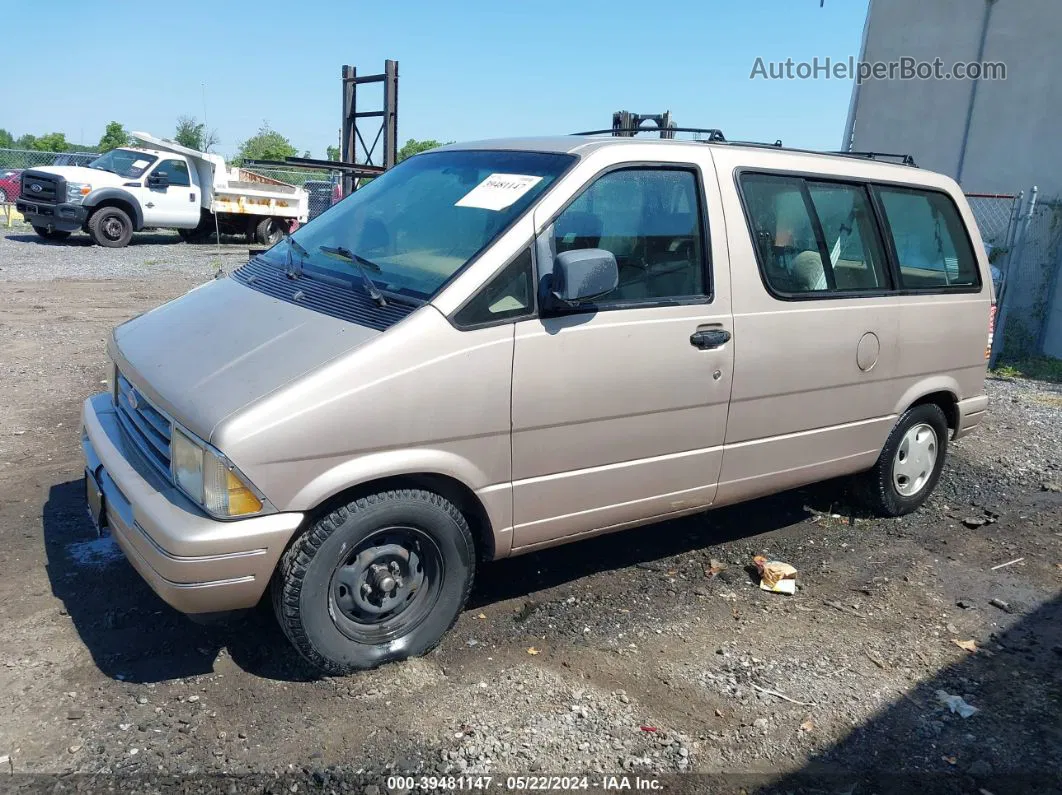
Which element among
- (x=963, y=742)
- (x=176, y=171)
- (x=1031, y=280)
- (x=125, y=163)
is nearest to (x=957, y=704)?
(x=963, y=742)

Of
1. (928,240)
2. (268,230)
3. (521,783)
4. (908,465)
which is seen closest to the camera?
(521,783)

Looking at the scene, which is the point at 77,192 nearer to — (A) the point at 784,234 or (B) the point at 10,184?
(B) the point at 10,184

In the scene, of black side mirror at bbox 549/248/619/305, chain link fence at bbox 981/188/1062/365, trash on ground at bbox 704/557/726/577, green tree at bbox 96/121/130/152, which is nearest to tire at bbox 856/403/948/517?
trash on ground at bbox 704/557/726/577

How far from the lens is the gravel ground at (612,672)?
9.81ft

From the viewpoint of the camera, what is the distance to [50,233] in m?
18.6

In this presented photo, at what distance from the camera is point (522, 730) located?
3.15m

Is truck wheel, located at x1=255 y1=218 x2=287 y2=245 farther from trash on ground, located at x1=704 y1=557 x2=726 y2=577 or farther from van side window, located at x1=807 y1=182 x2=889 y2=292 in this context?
trash on ground, located at x1=704 y1=557 x2=726 y2=577

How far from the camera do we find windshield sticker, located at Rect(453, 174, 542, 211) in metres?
3.68

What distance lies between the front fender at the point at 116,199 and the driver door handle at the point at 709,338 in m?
17.4

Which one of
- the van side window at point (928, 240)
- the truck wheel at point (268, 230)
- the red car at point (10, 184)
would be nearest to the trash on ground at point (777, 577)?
the van side window at point (928, 240)

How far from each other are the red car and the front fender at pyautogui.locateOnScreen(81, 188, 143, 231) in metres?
8.99

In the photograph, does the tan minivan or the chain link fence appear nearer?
the tan minivan

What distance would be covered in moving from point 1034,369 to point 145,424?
1034cm

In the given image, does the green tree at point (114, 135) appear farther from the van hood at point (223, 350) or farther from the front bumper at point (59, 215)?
the van hood at point (223, 350)
